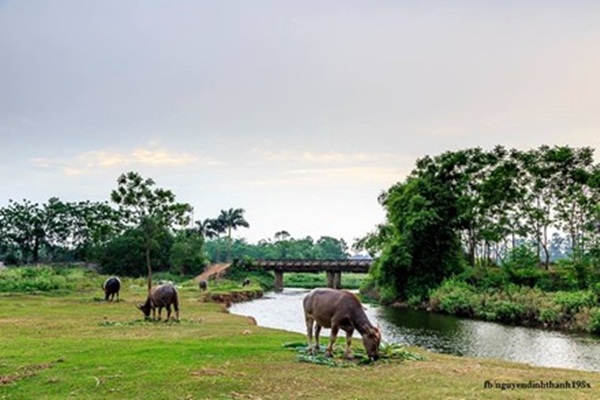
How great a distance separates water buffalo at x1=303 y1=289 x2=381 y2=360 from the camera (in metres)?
14.6

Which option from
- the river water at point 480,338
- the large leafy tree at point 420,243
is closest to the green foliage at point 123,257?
the large leafy tree at point 420,243

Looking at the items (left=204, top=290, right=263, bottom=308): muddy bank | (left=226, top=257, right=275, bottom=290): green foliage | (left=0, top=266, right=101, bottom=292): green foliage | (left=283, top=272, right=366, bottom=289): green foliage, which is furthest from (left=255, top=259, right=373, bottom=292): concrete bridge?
(left=0, top=266, right=101, bottom=292): green foliage

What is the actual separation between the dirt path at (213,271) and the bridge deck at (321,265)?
7740 millimetres

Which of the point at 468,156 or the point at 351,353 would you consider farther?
the point at 468,156

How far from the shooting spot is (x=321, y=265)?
259 ft

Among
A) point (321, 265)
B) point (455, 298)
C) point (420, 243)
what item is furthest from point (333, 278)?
point (455, 298)

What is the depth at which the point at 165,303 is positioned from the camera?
81.5 feet

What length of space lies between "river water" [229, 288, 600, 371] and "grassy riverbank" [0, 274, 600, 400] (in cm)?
727

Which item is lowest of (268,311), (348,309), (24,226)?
(268,311)

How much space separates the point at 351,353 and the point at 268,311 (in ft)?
98.0

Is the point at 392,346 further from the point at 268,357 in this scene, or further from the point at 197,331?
the point at 197,331

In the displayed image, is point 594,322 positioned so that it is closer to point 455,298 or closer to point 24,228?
point 455,298

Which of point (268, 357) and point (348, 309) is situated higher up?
point (348, 309)

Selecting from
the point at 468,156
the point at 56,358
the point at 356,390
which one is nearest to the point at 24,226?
the point at 468,156
